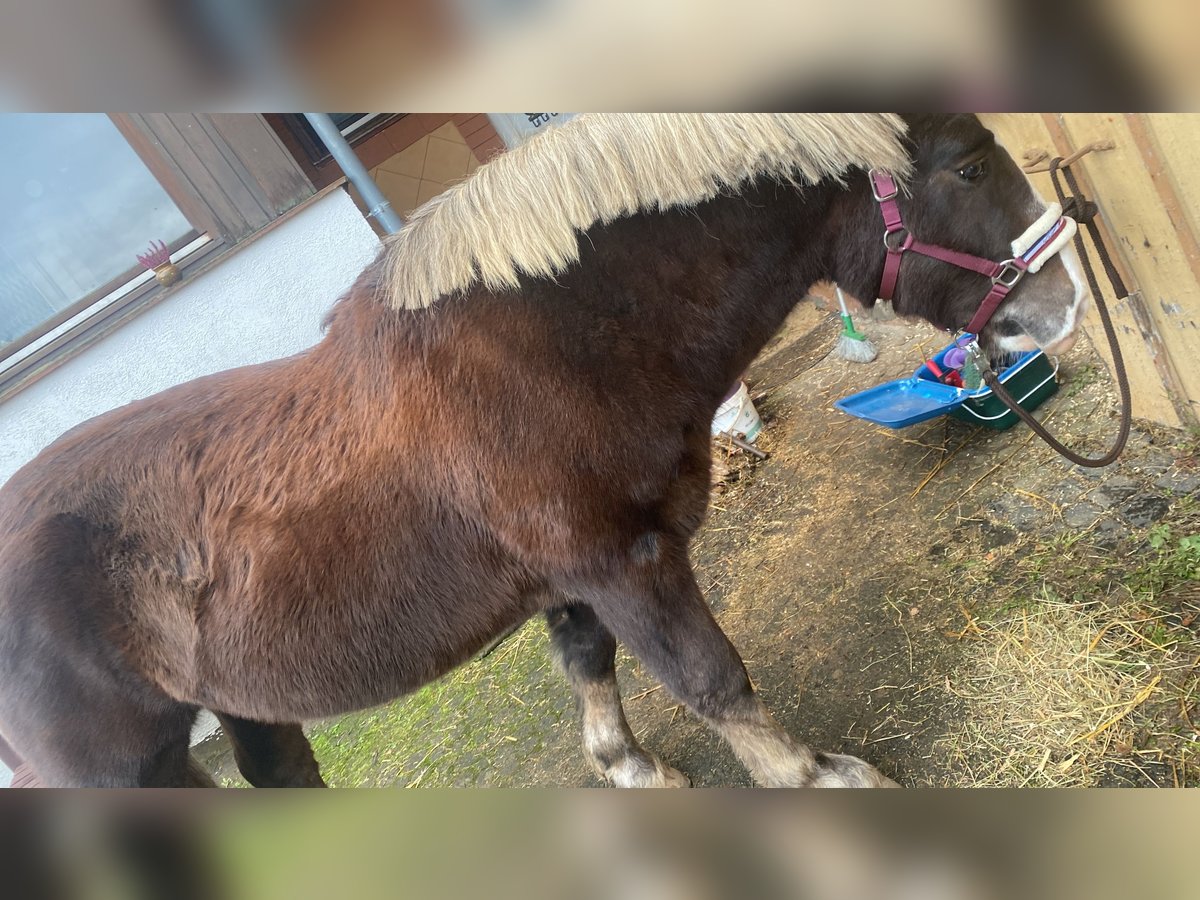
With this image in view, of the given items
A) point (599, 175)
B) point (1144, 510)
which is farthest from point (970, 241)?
point (1144, 510)

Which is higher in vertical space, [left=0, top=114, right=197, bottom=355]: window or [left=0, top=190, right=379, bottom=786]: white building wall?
[left=0, top=114, right=197, bottom=355]: window

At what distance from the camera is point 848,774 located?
1678 millimetres

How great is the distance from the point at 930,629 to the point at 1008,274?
0.97 metres

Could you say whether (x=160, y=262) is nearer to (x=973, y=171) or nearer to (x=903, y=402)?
(x=973, y=171)

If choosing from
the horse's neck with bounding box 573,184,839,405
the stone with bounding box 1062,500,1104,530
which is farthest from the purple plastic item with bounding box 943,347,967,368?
the horse's neck with bounding box 573,184,839,405

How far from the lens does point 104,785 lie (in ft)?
4.46

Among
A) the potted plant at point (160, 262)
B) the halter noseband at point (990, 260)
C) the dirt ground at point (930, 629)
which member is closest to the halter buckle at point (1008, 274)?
the halter noseband at point (990, 260)

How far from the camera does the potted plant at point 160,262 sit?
2.65ft

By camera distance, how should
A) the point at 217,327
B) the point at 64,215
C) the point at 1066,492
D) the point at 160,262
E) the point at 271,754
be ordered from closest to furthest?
the point at 64,215 → the point at 160,262 → the point at 217,327 → the point at 271,754 → the point at 1066,492

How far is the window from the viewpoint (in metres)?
0.64

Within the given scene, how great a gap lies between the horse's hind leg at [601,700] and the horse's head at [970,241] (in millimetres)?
1186

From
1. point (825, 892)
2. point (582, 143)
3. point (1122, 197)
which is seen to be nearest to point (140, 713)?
point (582, 143)
